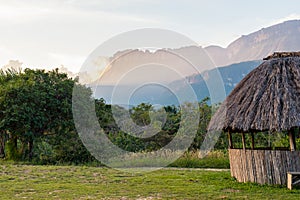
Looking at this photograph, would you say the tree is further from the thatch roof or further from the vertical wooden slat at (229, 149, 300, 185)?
the vertical wooden slat at (229, 149, 300, 185)

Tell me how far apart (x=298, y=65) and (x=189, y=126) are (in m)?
10.9

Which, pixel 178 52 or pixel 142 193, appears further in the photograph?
pixel 178 52

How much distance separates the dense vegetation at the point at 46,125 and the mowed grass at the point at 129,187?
16.1ft

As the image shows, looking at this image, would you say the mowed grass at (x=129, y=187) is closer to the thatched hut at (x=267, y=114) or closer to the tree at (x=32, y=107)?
the thatched hut at (x=267, y=114)

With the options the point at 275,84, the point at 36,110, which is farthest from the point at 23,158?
the point at 275,84

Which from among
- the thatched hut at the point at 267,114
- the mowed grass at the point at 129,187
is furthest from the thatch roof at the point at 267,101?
the mowed grass at the point at 129,187

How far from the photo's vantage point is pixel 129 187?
9.77 metres

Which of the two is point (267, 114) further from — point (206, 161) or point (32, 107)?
point (32, 107)

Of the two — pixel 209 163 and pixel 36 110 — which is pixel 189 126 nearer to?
pixel 209 163

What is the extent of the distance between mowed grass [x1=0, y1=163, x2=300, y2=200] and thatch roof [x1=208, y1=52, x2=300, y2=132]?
4.66 feet

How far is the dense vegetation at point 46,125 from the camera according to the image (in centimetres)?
1727

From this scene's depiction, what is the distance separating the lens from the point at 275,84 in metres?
9.66

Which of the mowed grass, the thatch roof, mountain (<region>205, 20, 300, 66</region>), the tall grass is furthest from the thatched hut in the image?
mountain (<region>205, 20, 300, 66</region>)

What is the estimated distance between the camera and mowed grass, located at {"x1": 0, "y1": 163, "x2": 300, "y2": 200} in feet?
27.3
